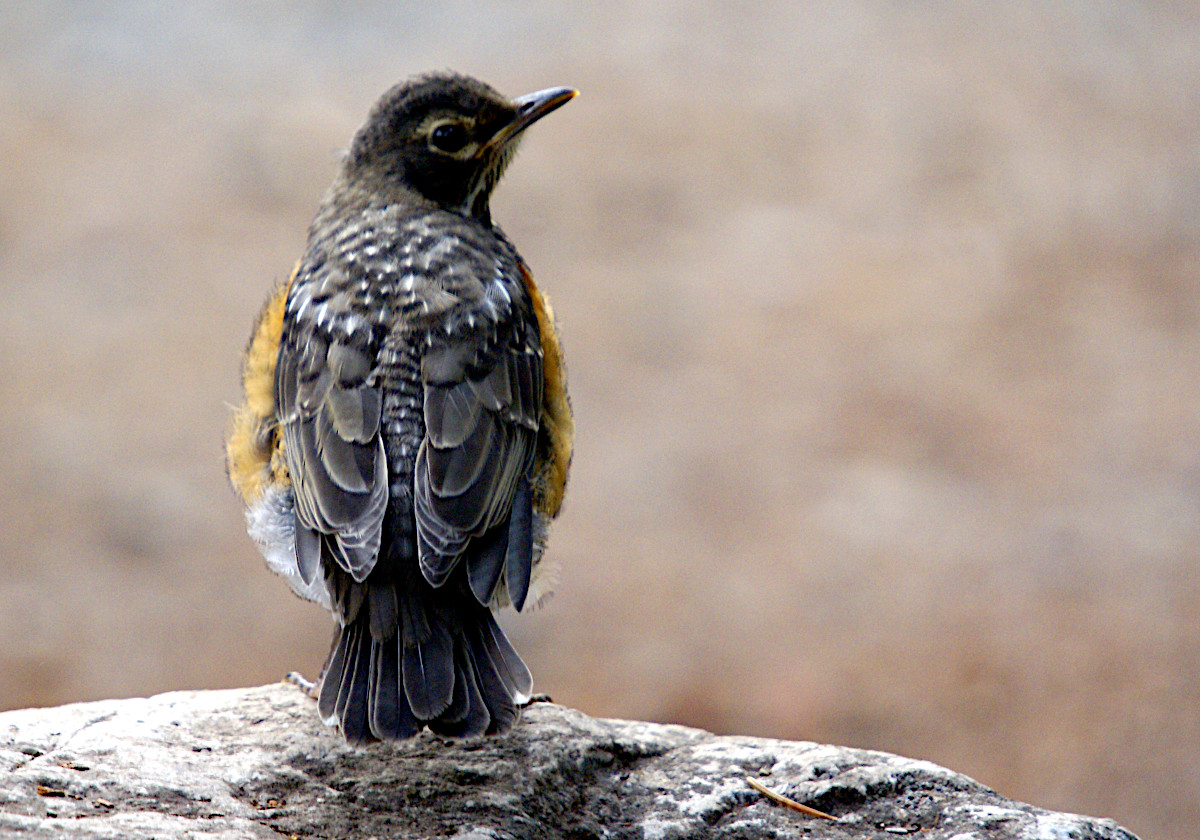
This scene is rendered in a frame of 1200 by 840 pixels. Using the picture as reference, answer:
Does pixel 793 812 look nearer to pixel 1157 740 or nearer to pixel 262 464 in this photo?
pixel 262 464

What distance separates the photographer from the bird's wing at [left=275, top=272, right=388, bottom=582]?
4.05m

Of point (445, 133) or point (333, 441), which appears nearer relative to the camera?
point (333, 441)

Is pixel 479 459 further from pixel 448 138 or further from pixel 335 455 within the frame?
pixel 448 138

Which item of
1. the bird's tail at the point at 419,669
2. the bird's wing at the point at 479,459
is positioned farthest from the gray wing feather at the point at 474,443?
the bird's tail at the point at 419,669

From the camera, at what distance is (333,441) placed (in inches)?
167

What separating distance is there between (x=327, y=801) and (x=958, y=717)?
512 centimetres

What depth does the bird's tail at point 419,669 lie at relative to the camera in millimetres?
3766

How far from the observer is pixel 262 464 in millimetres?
4734

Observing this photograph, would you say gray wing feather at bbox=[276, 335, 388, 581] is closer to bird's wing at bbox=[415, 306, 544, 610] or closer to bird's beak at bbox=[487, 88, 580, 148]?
bird's wing at bbox=[415, 306, 544, 610]

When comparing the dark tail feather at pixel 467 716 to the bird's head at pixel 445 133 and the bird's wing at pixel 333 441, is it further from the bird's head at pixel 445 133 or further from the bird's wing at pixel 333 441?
the bird's head at pixel 445 133

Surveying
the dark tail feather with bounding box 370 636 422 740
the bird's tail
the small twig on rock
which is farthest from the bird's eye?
the small twig on rock

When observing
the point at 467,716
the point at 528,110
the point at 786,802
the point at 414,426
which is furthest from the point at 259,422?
the point at 786,802

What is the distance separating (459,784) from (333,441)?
1164mm

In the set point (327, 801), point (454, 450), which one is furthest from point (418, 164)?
point (327, 801)
